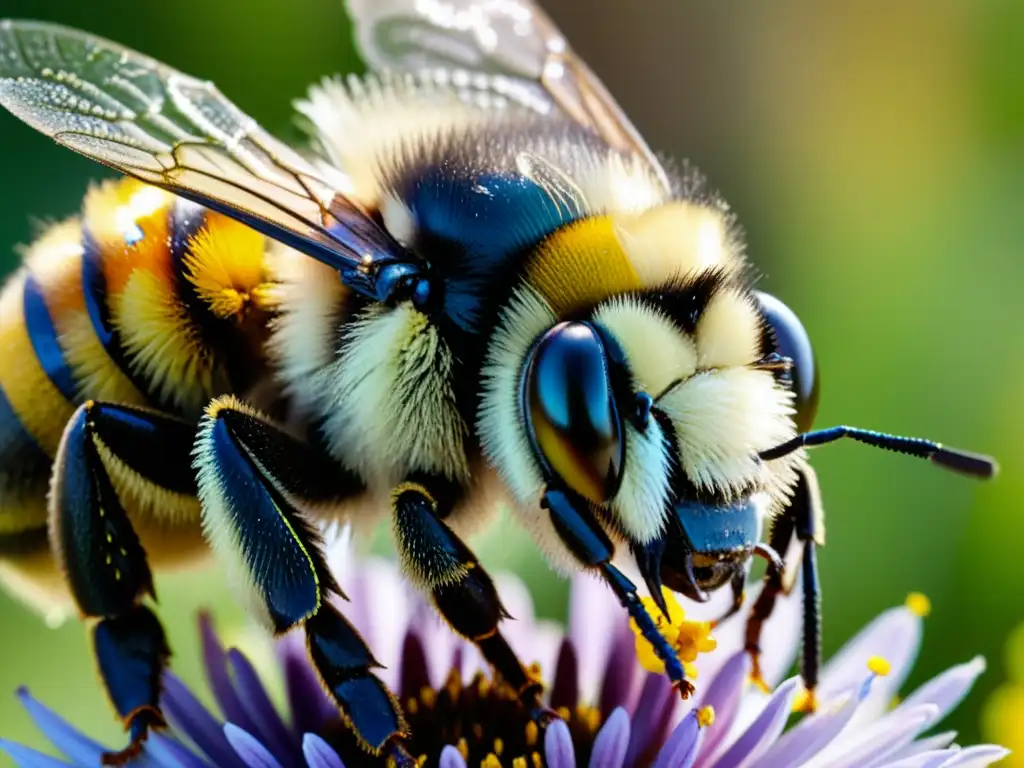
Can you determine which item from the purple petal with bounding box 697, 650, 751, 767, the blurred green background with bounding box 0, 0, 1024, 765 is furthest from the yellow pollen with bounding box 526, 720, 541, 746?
the blurred green background with bounding box 0, 0, 1024, 765

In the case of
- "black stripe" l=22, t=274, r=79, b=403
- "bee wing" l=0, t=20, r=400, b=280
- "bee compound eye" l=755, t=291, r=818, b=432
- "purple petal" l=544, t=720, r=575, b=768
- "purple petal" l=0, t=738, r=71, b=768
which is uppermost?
"bee wing" l=0, t=20, r=400, b=280

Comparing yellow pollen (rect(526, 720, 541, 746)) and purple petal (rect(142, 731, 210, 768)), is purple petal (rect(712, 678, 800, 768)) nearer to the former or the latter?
yellow pollen (rect(526, 720, 541, 746))

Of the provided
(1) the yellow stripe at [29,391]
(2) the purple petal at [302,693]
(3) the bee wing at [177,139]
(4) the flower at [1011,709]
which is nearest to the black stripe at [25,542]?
(1) the yellow stripe at [29,391]

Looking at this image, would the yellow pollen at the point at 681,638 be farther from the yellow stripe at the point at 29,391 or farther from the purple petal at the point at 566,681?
the yellow stripe at the point at 29,391

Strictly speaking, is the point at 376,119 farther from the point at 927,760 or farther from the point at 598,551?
the point at 927,760

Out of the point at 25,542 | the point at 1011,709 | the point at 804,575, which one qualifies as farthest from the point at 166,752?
the point at 1011,709

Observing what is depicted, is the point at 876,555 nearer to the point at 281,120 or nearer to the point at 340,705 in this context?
the point at 340,705
